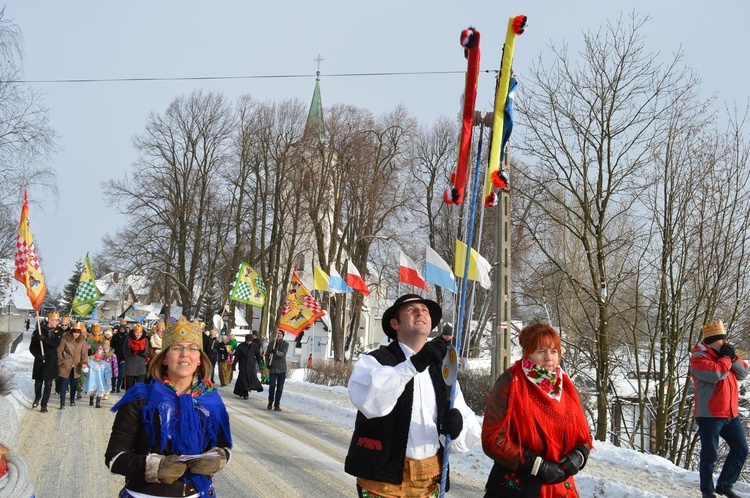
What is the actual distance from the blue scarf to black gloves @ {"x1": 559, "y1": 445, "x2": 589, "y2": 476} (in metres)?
1.92

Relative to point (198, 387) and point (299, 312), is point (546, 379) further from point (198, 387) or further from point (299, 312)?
point (299, 312)

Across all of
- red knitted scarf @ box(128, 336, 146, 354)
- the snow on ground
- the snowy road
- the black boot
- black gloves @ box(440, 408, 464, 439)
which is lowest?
the snowy road

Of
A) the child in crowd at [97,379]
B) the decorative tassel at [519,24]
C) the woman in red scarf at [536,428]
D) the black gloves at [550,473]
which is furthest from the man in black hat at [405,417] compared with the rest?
the child in crowd at [97,379]

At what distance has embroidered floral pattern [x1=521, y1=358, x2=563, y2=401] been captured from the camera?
13.1 ft

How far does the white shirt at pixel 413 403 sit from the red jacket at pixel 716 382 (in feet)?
14.9

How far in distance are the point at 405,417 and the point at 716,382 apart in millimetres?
5059

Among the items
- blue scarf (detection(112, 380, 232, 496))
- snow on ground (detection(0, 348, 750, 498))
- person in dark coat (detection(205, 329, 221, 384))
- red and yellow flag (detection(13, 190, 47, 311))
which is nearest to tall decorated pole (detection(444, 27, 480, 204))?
blue scarf (detection(112, 380, 232, 496))

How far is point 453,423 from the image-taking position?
3594mm

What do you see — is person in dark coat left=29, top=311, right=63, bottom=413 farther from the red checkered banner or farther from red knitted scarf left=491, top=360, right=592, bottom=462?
red knitted scarf left=491, top=360, right=592, bottom=462

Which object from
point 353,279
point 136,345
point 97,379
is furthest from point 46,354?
point 353,279

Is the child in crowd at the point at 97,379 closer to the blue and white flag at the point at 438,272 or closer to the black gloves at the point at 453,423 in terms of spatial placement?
the blue and white flag at the point at 438,272

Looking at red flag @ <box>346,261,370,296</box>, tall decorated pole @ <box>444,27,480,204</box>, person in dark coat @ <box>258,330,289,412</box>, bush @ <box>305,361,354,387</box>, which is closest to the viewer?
tall decorated pole @ <box>444,27,480,204</box>

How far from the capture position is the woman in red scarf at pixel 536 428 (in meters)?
3.87

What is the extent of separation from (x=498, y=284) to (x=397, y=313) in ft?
36.6
